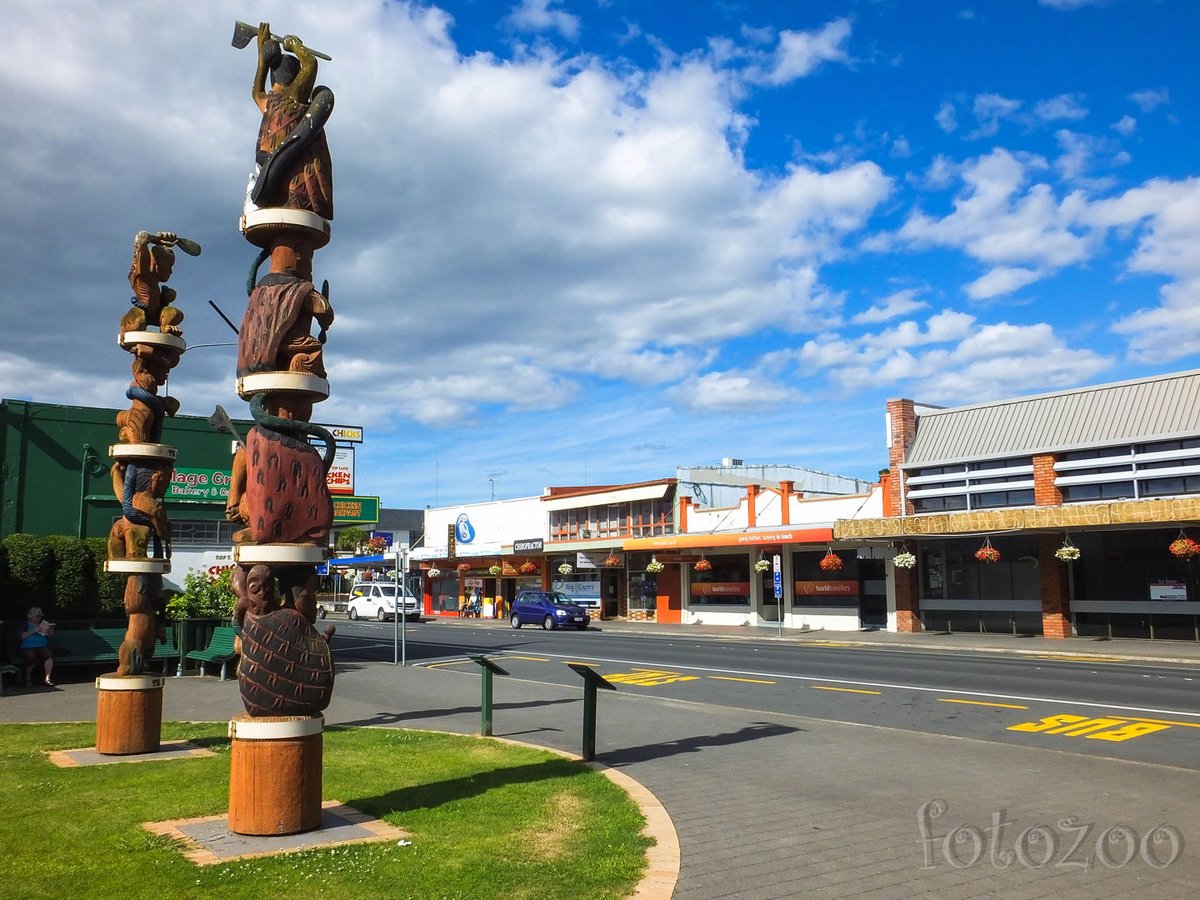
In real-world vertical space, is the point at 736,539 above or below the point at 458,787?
above

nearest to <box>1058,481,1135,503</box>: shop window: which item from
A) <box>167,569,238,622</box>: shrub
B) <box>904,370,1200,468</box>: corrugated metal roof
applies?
<box>904,370,1200,468</box>: corrugated metal roof

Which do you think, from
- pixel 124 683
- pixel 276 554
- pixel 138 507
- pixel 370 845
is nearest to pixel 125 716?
pixel 124 683

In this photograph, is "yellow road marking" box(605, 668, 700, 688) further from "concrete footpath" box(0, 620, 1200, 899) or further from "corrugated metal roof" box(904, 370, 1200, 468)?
"corrugated metal roof" box(904, 370, 1200, 468)

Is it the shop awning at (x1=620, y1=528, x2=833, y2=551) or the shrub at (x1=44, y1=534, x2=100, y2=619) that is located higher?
the shop awning at (x1=620, y1=528, x2=833, y2=551)

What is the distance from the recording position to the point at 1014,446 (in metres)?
30.0

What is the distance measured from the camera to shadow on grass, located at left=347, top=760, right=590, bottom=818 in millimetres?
7594

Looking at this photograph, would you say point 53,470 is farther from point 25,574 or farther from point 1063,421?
point 1063,421

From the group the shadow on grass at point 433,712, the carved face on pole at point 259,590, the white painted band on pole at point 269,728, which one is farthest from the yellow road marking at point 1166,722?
the carved face on pole at point 259,590

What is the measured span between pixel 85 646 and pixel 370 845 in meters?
14.3

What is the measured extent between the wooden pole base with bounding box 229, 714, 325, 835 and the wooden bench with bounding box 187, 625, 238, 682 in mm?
11967

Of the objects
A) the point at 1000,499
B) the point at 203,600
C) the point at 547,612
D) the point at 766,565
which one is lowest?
the point at 547,612

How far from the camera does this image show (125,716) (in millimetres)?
9891

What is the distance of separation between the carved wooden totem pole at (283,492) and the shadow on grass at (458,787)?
88 centimetres

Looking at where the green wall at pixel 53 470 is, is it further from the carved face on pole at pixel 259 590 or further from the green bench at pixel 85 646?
the carved face on pole at pixel 259 590
